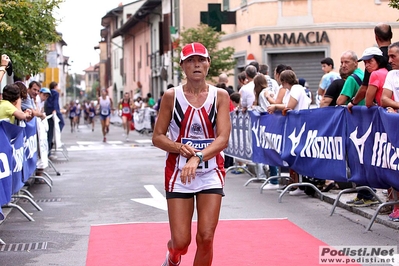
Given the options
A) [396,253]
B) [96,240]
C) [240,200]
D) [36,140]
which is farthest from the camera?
[36,140]

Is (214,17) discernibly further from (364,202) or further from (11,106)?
(364,202)

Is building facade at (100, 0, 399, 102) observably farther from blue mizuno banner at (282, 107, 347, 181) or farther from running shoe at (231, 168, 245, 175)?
blue mizuno banner at (282, 107, 347, 181)

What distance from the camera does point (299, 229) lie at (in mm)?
9844

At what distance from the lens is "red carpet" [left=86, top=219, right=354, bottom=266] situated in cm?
791

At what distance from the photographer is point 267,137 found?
14.5m

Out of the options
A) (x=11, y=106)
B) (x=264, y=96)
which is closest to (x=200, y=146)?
(x=11, y=106)

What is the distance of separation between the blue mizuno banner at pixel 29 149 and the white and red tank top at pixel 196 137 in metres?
6.12

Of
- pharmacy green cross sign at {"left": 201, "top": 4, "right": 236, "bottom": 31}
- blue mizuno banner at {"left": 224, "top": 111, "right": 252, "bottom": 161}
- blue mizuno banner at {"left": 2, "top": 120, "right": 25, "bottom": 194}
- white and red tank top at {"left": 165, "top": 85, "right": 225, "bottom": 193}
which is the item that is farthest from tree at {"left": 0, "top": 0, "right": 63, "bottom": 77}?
pharmacy green cross sign at {"left": 201, "top": 4, "right": 236, "bottom": 31}

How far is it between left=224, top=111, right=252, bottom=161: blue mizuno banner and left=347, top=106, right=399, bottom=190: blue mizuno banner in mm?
5247

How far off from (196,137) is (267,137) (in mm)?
8251

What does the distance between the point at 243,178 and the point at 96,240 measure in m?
7.78

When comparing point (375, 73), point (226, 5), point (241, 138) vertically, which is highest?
point (226, 5)

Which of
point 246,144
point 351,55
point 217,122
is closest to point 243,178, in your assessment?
point 246,144

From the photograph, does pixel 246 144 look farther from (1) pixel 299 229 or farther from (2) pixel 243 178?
(1) pixel 299 229
